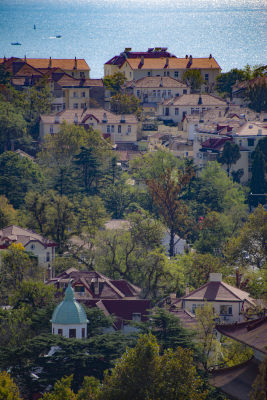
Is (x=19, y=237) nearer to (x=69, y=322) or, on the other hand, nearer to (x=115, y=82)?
(x=69, y=322)

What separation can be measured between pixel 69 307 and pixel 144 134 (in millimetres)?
72720

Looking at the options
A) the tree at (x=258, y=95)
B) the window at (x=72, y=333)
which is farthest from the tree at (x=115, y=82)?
the window at (x=72, y=333)

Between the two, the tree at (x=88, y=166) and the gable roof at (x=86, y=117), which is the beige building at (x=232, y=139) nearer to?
the tree at (x=88, y=166)

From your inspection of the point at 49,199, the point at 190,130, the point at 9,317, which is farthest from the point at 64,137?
the point at 9,317

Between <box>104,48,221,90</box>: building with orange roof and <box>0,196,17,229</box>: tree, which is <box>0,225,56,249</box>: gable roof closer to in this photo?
<box>0,196,17,229</box>: tree

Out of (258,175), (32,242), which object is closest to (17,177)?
(258,175)

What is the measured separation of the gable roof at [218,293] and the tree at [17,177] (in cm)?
3655

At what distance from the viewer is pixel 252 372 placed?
38906mm

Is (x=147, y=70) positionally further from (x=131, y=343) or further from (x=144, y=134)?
(x=131, y=343)

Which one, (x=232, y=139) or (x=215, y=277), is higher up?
(x=232, y=139)

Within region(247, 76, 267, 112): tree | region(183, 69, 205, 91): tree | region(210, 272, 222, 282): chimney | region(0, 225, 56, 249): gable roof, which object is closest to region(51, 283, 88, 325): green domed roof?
region(210, 272, 222, 282): chimney

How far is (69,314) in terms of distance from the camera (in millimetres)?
71562

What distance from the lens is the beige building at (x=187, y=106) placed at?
146 metres

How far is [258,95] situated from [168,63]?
20270mm
